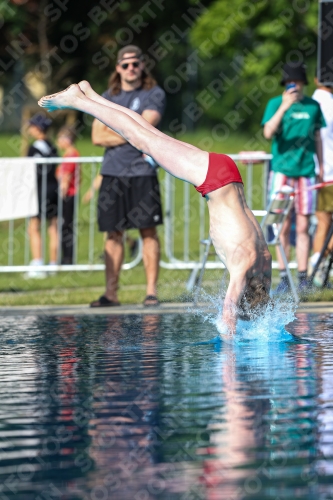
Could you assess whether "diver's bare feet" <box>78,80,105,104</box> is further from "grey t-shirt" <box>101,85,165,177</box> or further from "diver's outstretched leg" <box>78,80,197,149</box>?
"grey t-shirt" <box>101,85,165,177</box>

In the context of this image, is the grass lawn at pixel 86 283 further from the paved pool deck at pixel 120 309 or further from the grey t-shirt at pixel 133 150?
the grey t-shirt at pixel 133 150

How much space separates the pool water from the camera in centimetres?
402

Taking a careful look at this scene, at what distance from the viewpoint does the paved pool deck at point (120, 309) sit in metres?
10.3

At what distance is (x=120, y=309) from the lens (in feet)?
34.7

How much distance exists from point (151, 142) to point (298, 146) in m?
3.95

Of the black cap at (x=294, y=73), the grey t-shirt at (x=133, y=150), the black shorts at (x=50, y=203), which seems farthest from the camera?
the black shorts at (x=50, y=203)

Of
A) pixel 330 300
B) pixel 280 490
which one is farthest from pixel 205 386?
pixel 330 300

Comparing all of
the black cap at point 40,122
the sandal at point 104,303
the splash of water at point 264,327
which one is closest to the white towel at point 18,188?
the black cap at point 40,122

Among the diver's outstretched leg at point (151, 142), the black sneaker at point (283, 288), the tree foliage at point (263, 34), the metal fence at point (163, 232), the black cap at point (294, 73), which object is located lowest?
the black sneaker at point (283, 288)

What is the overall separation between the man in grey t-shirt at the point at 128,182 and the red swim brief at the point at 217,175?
3.04 meters

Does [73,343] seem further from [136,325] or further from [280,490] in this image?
[280,490]

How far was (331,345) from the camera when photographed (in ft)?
25.2

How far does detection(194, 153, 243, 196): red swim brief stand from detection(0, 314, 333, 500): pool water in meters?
Answer: 1.15

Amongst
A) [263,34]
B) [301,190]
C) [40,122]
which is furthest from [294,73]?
[263,34]
